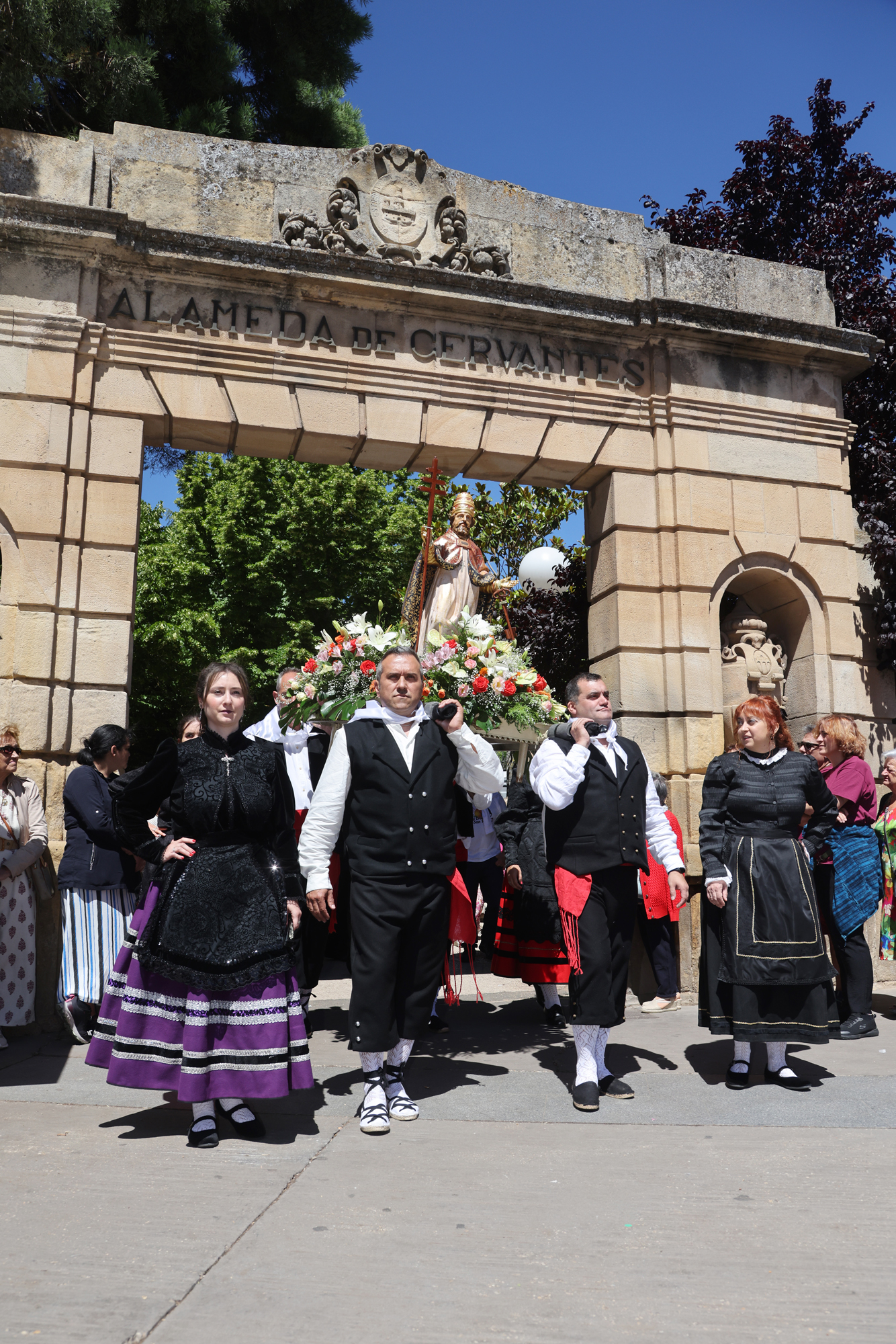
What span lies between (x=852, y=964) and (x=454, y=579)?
4.21m

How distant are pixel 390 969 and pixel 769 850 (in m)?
2.07

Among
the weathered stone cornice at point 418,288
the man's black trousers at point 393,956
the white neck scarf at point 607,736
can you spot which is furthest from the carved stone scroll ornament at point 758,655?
the man's black trousers at point 393,956

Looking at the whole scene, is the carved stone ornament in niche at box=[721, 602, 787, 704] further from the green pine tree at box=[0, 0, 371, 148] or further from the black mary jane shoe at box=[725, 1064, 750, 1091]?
the green pine tree at box=[0, 0, 371, 148]

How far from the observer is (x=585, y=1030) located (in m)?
5.00

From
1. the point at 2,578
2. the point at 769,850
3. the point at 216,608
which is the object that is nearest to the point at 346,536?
the point at 216,608

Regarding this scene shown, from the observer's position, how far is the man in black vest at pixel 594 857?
4930mm

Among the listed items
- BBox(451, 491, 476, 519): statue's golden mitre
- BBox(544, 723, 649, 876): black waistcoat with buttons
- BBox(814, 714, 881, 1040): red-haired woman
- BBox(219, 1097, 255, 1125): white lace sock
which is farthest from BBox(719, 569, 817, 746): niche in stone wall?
BBox(219, 1097, 255, 1125): white lace sock

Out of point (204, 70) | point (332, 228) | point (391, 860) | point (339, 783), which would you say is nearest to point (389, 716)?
point (339, 783)

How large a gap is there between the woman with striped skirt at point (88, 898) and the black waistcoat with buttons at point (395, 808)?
2.14 metres

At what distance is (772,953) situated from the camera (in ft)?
17.1

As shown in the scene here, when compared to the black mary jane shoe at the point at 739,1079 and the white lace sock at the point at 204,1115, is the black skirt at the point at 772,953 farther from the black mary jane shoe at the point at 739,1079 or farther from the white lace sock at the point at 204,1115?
the white lace sock at the point at 204,1115

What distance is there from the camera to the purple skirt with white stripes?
4.21 m

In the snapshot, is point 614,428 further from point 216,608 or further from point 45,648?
point 216,608

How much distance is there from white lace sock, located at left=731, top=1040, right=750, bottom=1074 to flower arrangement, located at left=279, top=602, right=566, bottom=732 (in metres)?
2.02
